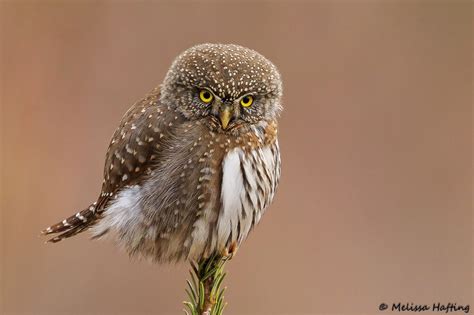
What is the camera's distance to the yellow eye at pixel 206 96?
3.48 m

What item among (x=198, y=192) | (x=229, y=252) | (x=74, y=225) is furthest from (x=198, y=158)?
(x=74, y=225)

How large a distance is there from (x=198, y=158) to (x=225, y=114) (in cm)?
26

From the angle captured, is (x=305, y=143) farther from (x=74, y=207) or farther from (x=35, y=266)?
(x=35, y=266)

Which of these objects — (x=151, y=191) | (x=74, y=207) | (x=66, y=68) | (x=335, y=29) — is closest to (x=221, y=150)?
(x=151, y=191)

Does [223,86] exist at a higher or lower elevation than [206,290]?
higher

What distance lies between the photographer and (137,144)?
359 cm

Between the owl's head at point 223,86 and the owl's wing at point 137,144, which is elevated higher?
the owl's head at point 223,86

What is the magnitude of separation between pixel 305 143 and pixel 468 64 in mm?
1751

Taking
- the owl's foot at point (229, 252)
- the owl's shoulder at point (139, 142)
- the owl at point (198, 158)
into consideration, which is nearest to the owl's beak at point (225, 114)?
the owl at point (198, 158)

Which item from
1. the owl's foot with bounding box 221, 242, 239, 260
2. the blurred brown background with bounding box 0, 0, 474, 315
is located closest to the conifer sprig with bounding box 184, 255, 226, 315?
the owl's foot with bounding box 221, 242, 239, 260

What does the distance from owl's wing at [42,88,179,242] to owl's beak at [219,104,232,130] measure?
0.85 ft

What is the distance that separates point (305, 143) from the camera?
20.5ft

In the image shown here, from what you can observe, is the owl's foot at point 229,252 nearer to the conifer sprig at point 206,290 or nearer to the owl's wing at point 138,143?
the conifer sprig at point 206,290

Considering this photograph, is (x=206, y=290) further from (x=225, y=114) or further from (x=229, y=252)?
(x=225, y=114)
